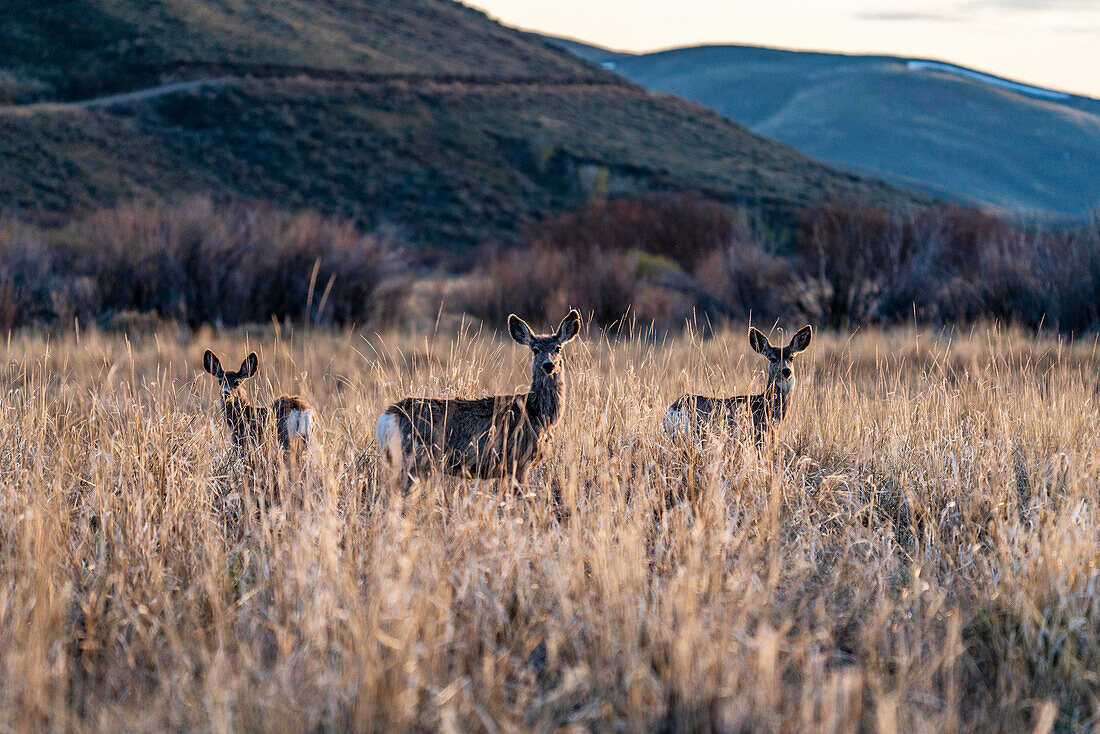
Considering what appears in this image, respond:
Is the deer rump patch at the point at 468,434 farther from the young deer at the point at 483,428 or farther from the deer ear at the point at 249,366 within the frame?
the deer ear at the point at 249,366

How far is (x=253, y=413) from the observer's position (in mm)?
5941

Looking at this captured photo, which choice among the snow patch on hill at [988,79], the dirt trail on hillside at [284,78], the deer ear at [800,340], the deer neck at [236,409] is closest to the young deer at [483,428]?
the deer neck at [236,409]

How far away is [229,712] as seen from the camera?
265 centimetres

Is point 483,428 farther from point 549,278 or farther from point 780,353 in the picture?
point 549,278

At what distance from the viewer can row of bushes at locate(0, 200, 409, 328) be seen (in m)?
14.6

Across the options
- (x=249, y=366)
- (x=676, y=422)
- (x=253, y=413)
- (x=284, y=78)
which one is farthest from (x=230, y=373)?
(x=284, y=78)

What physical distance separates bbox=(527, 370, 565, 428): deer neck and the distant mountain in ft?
408

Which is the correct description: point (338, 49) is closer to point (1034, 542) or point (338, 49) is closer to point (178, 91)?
point (178, 91)

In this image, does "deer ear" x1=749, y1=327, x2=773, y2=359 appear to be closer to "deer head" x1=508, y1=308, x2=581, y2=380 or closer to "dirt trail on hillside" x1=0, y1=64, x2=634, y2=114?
"deer head" x1=508, y1=308, x2=581, y2=380

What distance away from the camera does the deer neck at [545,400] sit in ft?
16.4

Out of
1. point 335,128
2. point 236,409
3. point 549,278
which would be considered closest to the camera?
point 236,409

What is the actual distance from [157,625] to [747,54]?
202942 mm

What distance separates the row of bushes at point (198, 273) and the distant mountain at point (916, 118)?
378 feet

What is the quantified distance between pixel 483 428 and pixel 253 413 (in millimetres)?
1907
